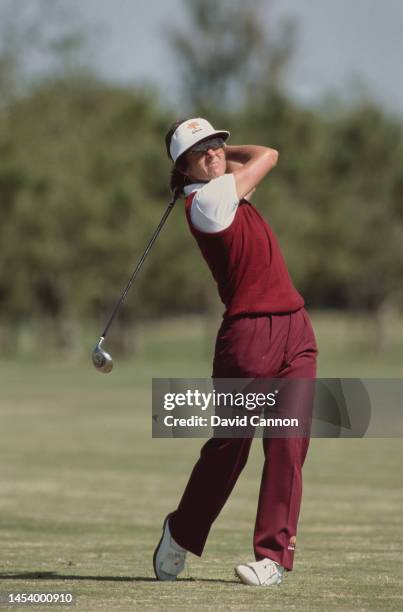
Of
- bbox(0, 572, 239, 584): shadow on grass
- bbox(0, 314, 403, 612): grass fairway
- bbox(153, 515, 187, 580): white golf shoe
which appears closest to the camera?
bbox(0, 314, 403, 612): grass fairway

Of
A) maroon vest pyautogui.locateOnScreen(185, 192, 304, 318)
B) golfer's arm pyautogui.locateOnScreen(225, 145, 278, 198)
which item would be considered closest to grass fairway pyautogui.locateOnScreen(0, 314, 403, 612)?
maroon vest pyautogui.locateOnScreen(185, 192, 304, 318)

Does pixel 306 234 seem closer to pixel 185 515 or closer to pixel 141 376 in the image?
pixel 141 376

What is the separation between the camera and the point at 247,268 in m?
6.82

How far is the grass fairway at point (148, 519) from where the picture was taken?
6.65 m

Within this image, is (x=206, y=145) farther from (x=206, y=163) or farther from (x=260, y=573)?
(x=260, y=573)

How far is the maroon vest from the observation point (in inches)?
268

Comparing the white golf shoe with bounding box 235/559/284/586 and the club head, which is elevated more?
the club head

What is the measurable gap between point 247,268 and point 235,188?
1.21ft

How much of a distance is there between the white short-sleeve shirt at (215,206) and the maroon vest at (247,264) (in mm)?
35

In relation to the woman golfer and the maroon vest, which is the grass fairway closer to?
the woman golfer

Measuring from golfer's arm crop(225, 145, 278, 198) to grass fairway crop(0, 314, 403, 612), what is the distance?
5.97 feet

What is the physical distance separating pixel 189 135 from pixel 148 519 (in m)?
5.16

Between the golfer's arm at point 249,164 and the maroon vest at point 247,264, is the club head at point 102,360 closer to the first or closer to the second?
the maroon vest at point 247,264

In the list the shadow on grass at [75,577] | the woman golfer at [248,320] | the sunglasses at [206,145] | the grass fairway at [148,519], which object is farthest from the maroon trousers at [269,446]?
the sunglasses at [206,145]
